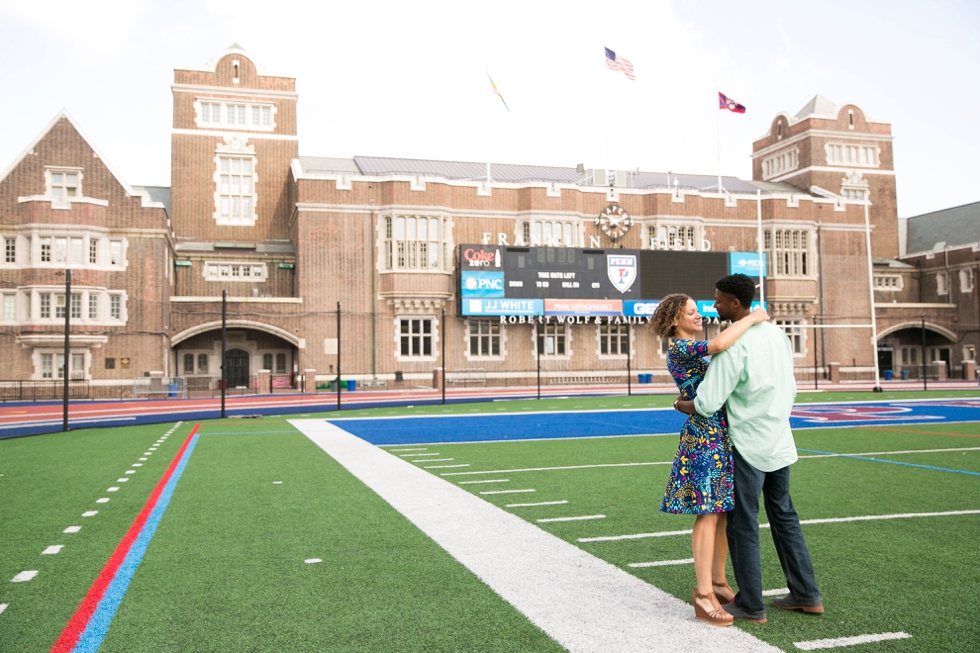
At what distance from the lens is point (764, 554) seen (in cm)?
618

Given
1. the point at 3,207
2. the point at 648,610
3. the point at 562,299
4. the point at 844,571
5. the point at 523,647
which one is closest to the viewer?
the point at 523,647

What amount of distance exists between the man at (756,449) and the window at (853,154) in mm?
54704

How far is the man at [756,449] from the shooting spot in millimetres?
4594

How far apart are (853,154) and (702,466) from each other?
56834 mm

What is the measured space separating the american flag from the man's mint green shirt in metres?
37.6

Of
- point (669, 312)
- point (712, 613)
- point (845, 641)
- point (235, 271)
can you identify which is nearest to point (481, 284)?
point (235, 271)

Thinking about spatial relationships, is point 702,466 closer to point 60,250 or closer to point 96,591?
point 96,591

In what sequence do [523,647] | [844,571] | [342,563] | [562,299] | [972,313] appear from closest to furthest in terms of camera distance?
[523,647], [844,571], [342,563], [562,299], [972,313]

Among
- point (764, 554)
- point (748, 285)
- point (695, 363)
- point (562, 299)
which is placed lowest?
point (764, 554)

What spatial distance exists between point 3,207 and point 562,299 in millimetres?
26069

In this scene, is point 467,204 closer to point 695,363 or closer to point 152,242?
point 152,242

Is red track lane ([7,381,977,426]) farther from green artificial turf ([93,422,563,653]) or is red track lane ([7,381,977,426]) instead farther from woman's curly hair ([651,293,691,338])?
woman's curly hair ([651,293,691,338])

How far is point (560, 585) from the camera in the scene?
530 centimetres

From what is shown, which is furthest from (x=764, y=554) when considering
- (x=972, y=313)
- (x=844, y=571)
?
(x=972, y=313)
